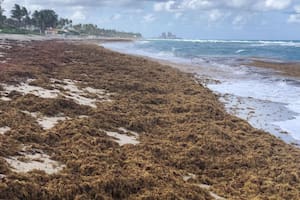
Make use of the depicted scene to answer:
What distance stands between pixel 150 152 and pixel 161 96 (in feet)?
26.1

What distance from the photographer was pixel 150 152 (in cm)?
864

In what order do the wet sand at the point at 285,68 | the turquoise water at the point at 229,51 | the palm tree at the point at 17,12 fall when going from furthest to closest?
1. the palm tree at the point at 17,12
2. the turquoise water at the point at 229,51
3. the wet sand at the point at 285,68

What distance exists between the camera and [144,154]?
8391 mm

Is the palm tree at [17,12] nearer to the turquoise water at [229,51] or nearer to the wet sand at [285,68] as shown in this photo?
the turquoise water at [229,51]

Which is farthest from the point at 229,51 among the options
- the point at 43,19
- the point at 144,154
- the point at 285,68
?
the point at 144,154

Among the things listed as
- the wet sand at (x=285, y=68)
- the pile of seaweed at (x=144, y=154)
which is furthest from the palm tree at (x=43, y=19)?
the pile of seaweed at (x=144, y=154)

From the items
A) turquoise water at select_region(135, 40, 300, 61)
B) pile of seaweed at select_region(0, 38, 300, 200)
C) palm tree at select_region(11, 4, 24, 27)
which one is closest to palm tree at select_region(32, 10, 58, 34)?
palm tree at select_region(11, 4, 24, 27)

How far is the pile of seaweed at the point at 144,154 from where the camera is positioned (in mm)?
6355

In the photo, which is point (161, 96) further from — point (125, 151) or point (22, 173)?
point (22, 173)

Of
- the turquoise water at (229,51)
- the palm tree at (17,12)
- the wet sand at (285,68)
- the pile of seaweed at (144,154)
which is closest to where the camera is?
the pile of seaweed at (144,154)

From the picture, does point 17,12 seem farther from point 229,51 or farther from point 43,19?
point 229,51

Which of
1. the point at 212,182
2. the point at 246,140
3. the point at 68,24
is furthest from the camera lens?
the point at 68,24

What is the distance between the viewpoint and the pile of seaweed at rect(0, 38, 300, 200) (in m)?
6.36

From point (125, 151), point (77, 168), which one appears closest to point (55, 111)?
point (125, 151)
